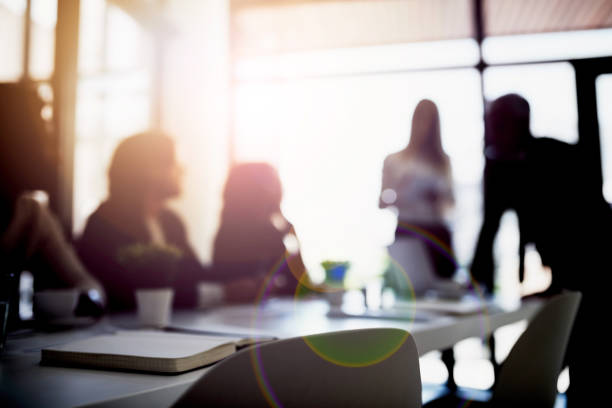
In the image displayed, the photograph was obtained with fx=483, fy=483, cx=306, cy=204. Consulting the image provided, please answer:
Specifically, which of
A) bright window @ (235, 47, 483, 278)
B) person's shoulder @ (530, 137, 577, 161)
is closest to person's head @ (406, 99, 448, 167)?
bright window @ (235, 47, 483, 278)

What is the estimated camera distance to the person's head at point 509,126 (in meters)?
1.83

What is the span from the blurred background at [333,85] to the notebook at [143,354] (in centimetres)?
293

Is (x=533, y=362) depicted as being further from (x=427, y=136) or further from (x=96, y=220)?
(x=427, y=136)

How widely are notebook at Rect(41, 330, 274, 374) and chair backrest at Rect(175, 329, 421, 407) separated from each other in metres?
0.24

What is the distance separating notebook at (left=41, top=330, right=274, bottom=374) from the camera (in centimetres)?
66

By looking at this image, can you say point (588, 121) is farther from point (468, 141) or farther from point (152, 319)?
point (152, 319)

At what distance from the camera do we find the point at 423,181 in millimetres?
2869

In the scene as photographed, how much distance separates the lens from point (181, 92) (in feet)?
15.2

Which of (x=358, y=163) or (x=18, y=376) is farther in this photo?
(x=358, y=163)

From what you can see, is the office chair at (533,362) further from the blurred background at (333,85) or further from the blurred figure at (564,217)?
the blurred background at (333,85)

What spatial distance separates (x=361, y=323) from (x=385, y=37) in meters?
3.98

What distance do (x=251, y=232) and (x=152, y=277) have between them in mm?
1168

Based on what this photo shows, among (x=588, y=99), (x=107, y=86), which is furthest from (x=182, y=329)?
(x=588, y=99)

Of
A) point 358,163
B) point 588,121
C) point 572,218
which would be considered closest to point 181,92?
point 358,163
